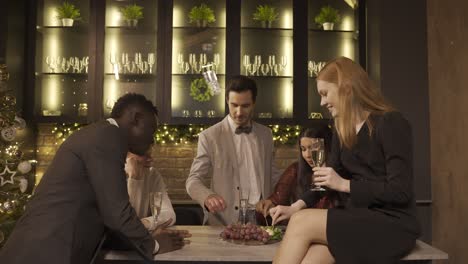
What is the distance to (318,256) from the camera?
1814 mm

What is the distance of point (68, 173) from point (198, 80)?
289cm

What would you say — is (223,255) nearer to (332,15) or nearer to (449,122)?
(449,122)

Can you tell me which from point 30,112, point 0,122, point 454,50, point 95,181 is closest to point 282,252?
point 95,181

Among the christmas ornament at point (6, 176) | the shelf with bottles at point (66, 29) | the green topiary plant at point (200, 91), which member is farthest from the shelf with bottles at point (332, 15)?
the christmas ornament at point (6, 176)

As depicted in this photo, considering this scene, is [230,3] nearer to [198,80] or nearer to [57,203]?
[198,80]

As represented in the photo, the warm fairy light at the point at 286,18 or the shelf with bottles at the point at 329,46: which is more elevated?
the warm fairy light at the point at 286,18

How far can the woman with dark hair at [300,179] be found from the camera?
9.14 ft

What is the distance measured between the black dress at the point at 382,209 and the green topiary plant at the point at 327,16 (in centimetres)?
296

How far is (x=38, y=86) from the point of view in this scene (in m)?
4.55

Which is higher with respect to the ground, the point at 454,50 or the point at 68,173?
the point at 454,50

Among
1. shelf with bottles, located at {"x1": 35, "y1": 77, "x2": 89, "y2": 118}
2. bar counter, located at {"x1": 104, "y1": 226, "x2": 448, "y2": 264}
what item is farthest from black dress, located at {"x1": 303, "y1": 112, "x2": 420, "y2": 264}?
shelf with bottles, located at {"x1": 35, "y1": 77, "x2": 89, "y2": 118}

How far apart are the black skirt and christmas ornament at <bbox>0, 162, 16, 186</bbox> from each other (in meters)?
2.66

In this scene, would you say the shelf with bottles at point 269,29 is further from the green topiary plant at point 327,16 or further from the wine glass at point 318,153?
the wine glass at point 318,153

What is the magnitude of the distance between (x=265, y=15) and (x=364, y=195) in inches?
123
